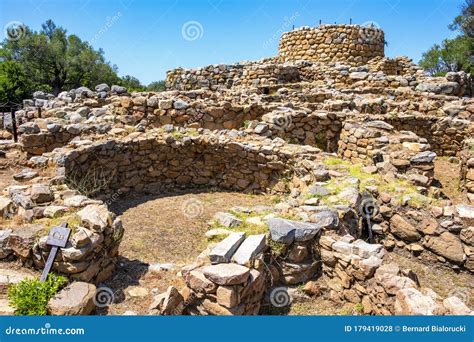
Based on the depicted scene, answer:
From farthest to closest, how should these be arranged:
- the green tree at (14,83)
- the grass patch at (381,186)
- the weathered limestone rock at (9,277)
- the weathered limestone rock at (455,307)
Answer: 1. the green tree at (14,83)
2. the grass patch at (381,186)
3. the weathered limestone rock at (9,277)
4. the weathered limestone rock at (455,307)

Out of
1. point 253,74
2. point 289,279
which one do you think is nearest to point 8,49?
point 253,74

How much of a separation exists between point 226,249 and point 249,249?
0.29 meters

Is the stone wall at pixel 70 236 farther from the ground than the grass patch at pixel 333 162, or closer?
closer

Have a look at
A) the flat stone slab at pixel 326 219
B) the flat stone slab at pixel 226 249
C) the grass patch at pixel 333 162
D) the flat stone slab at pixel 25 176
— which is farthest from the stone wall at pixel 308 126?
the flat stone slab at pixel 25 176

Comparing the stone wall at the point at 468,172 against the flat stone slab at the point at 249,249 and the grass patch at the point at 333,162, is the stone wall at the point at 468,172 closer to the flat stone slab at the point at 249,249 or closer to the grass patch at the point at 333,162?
the grass patch at the point at 333,162

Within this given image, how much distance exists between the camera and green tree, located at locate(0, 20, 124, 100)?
2630 cm

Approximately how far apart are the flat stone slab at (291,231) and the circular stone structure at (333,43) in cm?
1324

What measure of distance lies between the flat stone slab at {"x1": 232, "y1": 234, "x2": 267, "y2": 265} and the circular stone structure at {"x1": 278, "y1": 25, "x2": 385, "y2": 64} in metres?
13.6

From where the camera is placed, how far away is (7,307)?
368cm

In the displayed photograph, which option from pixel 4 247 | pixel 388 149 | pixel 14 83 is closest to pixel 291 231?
pixel 4 247

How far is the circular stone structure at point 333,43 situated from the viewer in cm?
1622

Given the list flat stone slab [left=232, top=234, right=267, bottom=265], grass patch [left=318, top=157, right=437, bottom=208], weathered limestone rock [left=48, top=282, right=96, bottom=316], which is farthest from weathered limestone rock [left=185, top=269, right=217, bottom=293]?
grass patch [left=318, top=157, right=437, bottom=208]

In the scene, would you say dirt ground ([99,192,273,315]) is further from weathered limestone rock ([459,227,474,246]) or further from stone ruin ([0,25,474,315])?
weathered limestone rock ([459,227,474,246])

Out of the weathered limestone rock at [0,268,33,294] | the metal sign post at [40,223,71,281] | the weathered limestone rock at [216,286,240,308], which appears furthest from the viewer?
the metal sign post at [40,223,71,281]
